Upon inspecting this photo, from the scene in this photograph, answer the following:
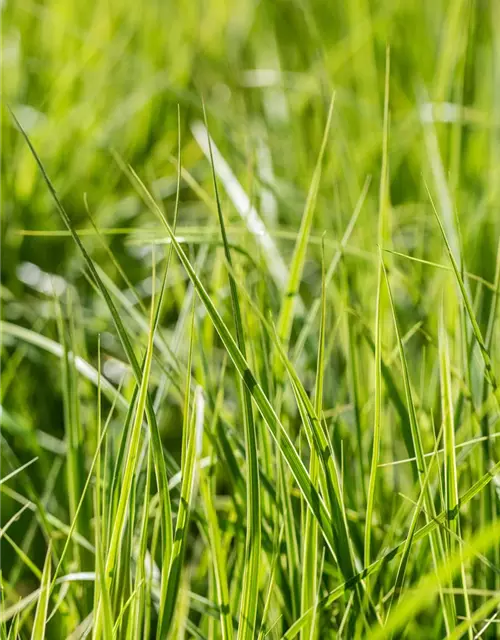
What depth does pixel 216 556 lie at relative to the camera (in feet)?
1.46

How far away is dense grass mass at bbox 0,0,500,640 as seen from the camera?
0.43 meters

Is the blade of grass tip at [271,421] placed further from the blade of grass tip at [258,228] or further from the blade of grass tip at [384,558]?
the blade of grass tip at [258,228]

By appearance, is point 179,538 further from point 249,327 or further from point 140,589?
point 249,327

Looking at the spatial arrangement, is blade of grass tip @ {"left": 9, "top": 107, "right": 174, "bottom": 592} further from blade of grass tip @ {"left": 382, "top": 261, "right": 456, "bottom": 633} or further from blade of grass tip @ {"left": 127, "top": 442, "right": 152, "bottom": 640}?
blade of grass tip @ {"left": 382, "top": 261, "right": 456, "bottom": 633}

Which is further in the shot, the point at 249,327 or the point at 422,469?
the point at 249,327

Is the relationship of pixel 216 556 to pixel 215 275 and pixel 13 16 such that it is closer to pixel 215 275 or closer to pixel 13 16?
pixel 215 275

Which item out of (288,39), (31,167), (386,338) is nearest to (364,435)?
(386,338)

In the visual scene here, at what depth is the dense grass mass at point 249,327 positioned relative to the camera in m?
0.43

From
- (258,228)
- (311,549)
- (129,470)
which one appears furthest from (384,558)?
(258,228)

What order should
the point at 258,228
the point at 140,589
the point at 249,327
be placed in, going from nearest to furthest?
the point at 140,589 → the point at 249,327 → the point at 258,228

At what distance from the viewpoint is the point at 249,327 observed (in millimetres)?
544

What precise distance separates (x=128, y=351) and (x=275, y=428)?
0.34 feet

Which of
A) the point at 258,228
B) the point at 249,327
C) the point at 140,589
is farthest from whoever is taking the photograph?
the point at 258,228

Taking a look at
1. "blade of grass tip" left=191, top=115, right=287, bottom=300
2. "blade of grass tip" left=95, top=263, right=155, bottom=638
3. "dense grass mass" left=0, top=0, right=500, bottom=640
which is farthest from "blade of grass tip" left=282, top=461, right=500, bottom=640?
"blade of grass tip" left=191, top=115, right=287, bottom=300
